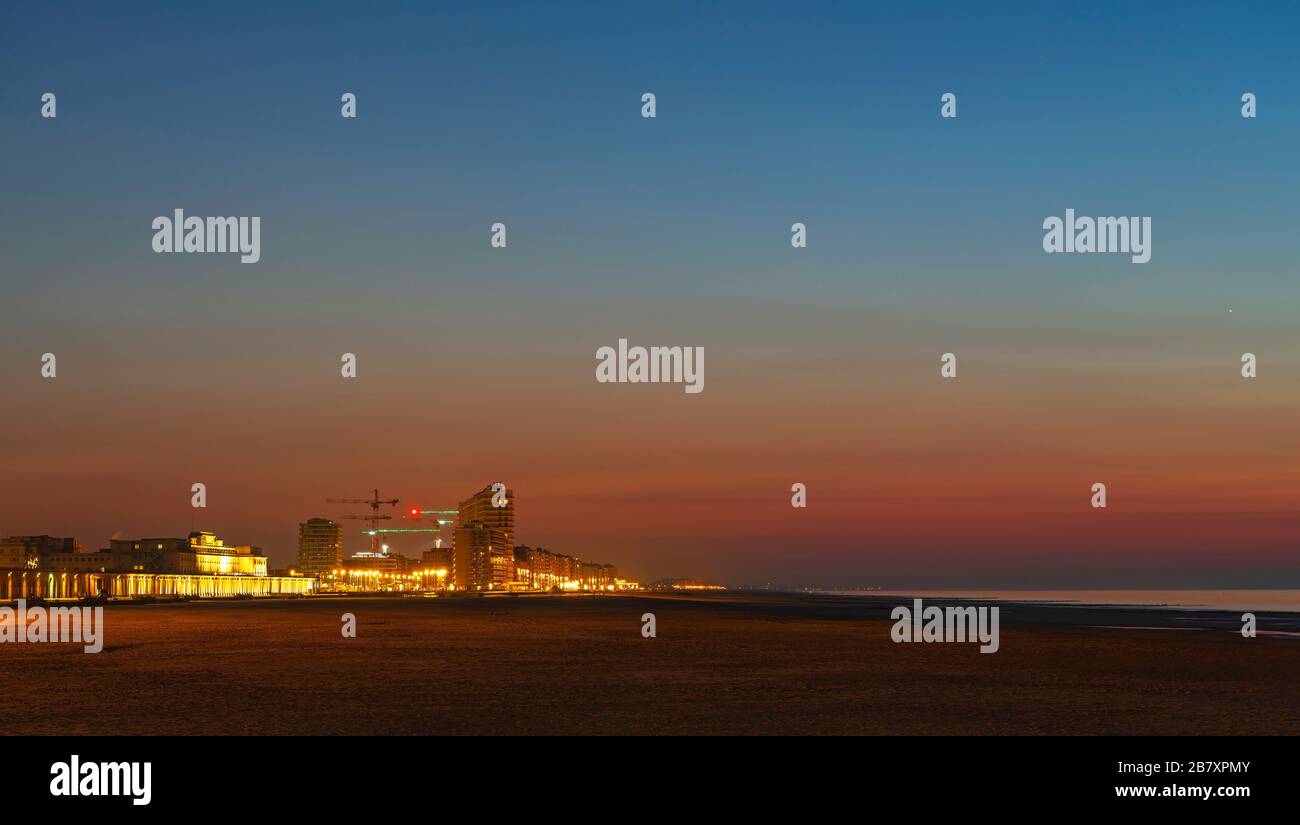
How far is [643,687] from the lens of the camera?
32.2 metres

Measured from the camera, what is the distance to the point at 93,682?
33625 millimetres

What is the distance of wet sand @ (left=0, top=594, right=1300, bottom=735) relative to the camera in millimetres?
24391

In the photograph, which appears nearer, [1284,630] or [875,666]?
[875,666]

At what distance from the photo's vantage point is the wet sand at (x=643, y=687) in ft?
80.0

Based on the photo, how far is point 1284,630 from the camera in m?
78.6
